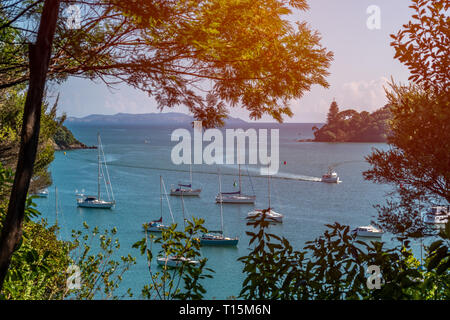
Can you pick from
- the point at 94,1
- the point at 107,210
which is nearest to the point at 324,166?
the point at 107,210

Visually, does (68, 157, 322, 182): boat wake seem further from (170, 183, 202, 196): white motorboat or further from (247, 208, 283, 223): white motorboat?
(247, 208, 283, 223): white motorboat

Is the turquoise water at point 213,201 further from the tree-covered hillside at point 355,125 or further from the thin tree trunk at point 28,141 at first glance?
the thin tree trunk at point 28,141

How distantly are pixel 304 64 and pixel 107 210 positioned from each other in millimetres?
25042

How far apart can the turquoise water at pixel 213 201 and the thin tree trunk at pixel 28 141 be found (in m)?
12.4

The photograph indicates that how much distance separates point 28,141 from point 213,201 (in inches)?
1032

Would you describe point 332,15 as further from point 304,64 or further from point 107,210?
point 107,210

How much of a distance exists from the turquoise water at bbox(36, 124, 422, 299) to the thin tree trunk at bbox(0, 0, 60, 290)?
12.4 m

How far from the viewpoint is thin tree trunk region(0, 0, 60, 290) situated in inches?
67.8

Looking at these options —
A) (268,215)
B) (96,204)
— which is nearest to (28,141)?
(268,215)

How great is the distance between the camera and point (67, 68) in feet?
8.93

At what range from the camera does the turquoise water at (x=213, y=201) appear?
18578 millimetres

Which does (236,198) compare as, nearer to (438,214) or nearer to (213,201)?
(213,201)

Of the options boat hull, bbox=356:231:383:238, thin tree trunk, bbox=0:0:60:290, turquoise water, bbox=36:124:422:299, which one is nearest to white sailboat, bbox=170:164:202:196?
turquoise water, bbox=36:124:422:299

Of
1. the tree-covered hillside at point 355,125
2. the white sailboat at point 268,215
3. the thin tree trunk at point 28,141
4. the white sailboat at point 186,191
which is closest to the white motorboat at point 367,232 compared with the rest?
the white sailboat at point 268,215
